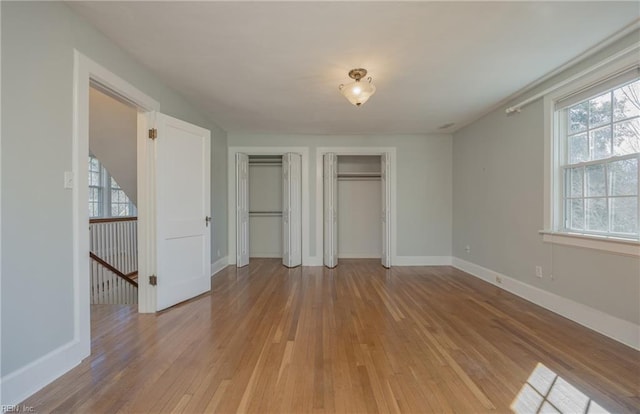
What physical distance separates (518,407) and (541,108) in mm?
2925

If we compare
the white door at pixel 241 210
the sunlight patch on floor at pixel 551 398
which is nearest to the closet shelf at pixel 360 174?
the white door at pixel 241 210

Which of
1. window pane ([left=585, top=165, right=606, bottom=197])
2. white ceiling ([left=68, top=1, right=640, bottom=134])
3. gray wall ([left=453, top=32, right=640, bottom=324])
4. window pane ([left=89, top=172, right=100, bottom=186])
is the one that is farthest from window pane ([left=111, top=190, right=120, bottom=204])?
window pane ([left=585, top=165, right=606, bottom=197])

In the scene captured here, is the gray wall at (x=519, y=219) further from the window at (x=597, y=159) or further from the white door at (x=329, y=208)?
the white door at (x=329, y=208)

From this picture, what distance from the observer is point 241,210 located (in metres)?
4.97

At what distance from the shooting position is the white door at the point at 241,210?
4.87 m

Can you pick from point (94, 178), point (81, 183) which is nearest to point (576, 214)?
point (81, 183)

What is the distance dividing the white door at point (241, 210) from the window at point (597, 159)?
14.4 feet

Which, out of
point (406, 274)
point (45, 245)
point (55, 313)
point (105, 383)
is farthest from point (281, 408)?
point (406, 274)

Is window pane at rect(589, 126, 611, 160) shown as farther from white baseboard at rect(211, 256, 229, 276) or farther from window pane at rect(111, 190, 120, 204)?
window pane at rect(111, 190, 120, 204)

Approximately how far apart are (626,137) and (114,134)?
19.9ft

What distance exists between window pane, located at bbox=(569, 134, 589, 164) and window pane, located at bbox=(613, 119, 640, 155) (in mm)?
259

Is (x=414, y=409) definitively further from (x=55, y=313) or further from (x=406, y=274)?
(x=406, y=274)

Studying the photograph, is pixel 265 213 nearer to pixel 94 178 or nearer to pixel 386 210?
pixel 386 210

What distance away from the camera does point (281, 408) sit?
4.71 feet
